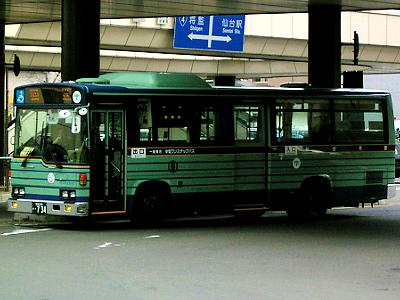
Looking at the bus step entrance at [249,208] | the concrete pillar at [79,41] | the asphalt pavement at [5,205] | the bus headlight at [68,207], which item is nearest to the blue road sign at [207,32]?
the asphalt pavement at [5,205]

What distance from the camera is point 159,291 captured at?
10.5 m

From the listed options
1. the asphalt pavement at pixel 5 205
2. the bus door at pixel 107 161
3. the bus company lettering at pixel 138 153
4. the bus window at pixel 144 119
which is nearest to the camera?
the bus door at pixel 107 161

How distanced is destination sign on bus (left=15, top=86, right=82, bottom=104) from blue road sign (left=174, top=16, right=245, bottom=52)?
20.4 m

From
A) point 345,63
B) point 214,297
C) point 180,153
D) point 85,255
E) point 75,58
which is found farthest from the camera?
point 345,63

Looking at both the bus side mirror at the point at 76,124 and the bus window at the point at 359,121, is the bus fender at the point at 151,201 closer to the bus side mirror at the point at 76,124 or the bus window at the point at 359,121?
the bus side mirror at the point at 76,124

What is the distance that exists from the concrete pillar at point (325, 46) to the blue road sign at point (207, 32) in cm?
1118

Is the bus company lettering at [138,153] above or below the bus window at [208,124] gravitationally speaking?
below

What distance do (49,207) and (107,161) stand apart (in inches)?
58.7

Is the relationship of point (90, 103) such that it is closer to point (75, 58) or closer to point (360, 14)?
point (75, 58)

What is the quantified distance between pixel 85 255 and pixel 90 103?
444cm

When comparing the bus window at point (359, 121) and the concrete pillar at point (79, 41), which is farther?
the concrete pillar at point (79, 41)

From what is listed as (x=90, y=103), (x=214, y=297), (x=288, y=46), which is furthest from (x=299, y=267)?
(x=288, y=46)

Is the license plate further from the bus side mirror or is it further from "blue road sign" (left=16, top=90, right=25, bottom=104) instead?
"blue road sign" (left=16, top=90, right=25, bottom=104)

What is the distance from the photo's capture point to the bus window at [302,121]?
20.1m
